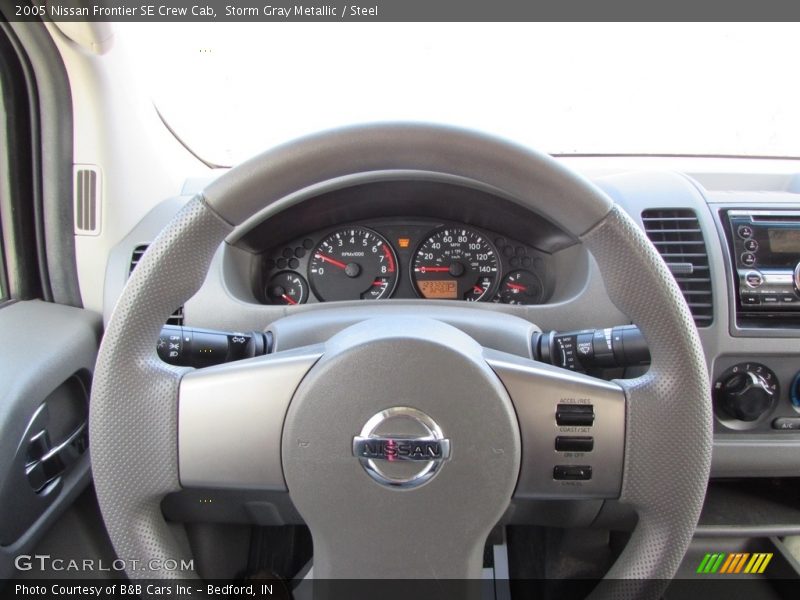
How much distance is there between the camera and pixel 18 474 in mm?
1337

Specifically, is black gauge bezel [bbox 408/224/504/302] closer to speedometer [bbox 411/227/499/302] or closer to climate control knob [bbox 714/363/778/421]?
speedometer [bbox 411/227/499/302]

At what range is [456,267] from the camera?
187cm

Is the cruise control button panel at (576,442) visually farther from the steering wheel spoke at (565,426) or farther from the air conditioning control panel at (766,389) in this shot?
the air conditioning control panel at (766,389)

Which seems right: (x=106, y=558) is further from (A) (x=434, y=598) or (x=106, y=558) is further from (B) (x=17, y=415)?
(A) (x=434, y=598)

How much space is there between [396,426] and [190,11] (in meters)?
1.34

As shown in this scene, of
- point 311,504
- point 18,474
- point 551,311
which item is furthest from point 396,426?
point 18,474

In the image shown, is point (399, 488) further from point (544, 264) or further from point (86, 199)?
point (86, 199)

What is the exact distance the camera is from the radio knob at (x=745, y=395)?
1.56m

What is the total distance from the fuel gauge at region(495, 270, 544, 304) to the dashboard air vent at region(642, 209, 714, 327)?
0.35 metres

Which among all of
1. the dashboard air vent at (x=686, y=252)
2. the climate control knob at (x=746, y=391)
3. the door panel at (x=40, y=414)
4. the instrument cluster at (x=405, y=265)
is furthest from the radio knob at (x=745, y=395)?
the door panel at (x=40, y=414)

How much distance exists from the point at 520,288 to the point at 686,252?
1.49 feet

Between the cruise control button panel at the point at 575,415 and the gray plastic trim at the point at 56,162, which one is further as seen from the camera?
the gray plastic trim at the point at 56,162

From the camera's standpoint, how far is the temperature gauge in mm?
1883

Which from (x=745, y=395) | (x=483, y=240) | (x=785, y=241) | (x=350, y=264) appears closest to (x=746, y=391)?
(x=745, y=395)
